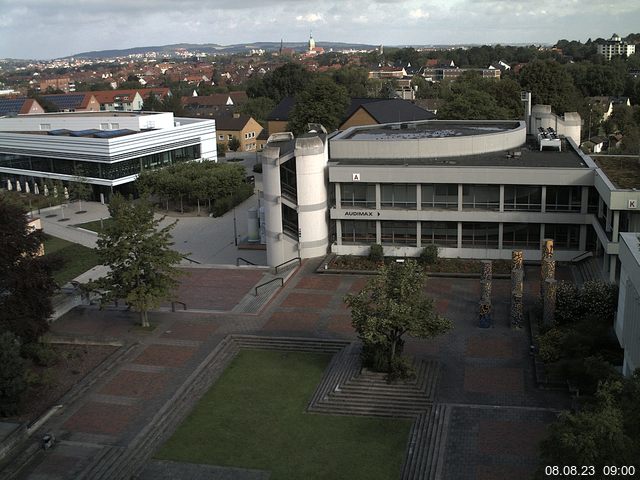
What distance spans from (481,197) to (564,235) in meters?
4.97

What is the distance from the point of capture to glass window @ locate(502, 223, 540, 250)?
38781 millimetres

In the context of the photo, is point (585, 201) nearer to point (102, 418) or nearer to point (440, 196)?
point (440, 196)

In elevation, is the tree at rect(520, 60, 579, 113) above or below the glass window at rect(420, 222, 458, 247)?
above

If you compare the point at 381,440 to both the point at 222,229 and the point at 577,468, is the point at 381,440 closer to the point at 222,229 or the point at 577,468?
the point at 577,468

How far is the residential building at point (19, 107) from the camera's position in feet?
342

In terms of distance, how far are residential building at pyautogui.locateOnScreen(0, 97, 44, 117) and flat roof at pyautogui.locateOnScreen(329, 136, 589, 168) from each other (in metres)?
76.7

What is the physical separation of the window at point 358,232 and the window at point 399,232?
75cm

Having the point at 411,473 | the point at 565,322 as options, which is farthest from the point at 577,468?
the point at 565,322

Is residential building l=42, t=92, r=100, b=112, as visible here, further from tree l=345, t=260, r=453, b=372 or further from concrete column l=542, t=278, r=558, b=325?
concrete column l=542, t=278, r=558, b=325

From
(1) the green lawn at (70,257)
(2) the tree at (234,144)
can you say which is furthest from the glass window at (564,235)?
(2) the tree at (234,144)

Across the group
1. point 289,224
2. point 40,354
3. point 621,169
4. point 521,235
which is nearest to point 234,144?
point 289,224

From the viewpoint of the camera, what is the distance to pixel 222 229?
5300 centimetres

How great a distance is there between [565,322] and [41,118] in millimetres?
65335

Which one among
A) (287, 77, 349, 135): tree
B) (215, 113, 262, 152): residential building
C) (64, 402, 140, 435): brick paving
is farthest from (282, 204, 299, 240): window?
(215, 113, 262, 152): residential building
